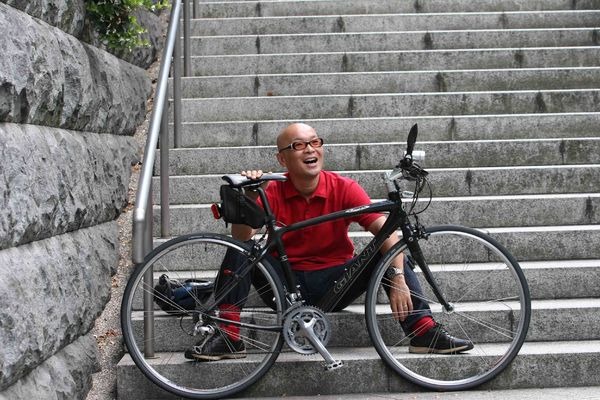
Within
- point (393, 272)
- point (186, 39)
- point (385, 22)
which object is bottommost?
point (393, 272)

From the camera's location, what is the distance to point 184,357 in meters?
4.91

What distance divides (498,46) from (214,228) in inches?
140

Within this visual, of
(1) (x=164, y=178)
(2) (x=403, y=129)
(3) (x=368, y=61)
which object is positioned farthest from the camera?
(3) (x=368, y=61)

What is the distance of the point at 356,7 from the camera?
29.7 ft

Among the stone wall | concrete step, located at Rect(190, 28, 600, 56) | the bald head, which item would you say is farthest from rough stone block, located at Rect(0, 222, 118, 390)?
concrete step, located at Rect(190, 28, 600, 56)

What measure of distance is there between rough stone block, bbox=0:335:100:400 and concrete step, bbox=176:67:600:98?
309 centimetres

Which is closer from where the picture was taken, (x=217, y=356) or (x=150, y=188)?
(x=150, y=188)

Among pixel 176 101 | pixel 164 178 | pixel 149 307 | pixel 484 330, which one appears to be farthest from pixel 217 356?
pixel 176 101

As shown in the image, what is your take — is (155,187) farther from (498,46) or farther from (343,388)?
(498,46)

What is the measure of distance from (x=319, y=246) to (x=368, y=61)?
329 centimetres

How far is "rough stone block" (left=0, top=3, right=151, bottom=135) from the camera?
386cm

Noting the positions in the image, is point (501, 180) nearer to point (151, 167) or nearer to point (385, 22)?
point (151, 167)

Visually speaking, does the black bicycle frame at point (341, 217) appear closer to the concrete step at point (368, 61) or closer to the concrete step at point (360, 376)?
the concrete step at point (360, 376)

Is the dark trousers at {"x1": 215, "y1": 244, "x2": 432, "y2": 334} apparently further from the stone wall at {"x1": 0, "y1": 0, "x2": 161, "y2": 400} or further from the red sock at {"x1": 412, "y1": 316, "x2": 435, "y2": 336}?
the stone wall at {"x1": 0, "y1": 0, "x2": 161, "y2": 400}
